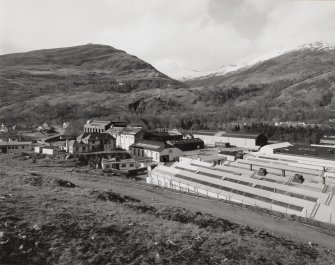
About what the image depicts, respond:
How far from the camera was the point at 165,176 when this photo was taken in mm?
40312

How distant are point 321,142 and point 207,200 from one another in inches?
2285

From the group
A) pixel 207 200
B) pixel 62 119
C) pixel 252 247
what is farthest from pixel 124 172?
pixel 62 119

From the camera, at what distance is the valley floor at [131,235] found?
539 inches

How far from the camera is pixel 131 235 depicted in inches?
626

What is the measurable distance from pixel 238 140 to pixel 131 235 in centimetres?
6773

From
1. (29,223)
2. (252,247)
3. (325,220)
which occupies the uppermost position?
(29,223)

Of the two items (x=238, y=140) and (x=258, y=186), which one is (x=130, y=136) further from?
(x=258, y=186)

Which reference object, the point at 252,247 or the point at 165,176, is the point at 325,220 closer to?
the point at 252,247

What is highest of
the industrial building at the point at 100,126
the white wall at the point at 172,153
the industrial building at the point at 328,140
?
the industrial building at the point at 100,126

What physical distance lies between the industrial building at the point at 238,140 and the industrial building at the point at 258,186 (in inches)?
1265

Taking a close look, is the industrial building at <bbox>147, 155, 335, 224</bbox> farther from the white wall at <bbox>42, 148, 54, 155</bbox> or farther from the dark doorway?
the white wall at <bbox>42, 148, 54, 155</bbox>

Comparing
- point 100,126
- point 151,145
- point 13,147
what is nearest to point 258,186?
point 151,145

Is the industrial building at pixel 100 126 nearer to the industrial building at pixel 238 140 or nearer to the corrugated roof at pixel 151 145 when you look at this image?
the corrugated roof at pixel 151 145

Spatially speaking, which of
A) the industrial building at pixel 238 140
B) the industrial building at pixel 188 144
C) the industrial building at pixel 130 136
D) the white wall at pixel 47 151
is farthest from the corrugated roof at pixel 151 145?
the industrial building at pixel 238 140
